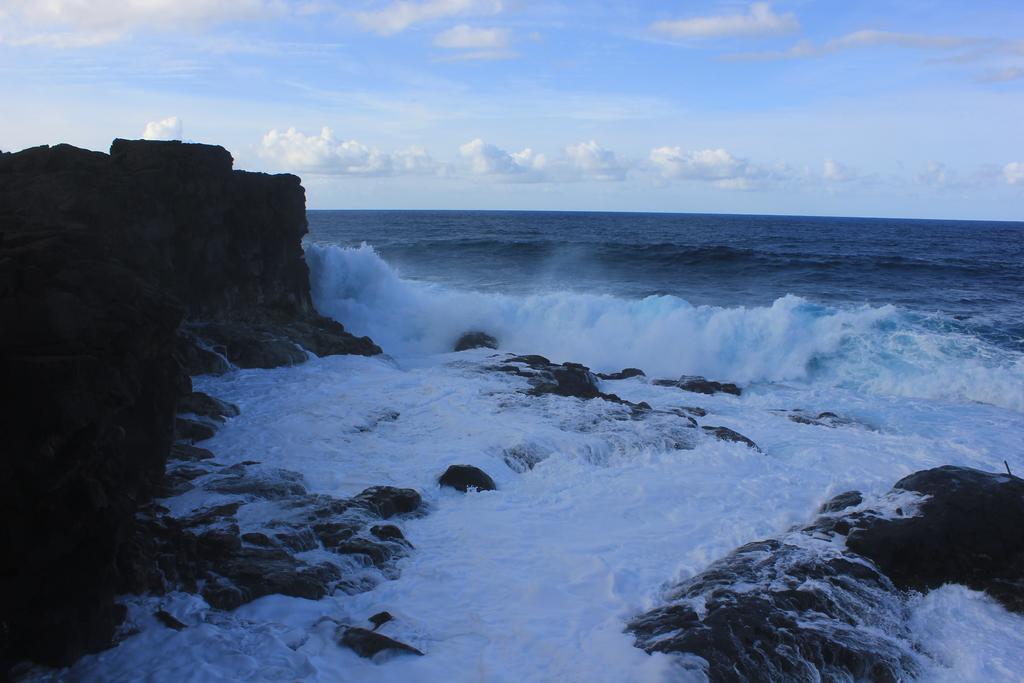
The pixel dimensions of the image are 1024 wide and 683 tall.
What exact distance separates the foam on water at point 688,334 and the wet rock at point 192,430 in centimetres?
992

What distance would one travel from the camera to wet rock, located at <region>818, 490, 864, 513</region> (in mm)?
9656

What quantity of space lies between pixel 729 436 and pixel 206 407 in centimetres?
903

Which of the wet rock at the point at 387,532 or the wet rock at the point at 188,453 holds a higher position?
the wet rock at the point at 188,453

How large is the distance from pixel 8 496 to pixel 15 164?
11426 millimetres

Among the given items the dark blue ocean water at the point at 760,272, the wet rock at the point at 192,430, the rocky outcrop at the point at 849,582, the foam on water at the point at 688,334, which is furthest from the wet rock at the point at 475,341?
the rocky outcrop at the point at 849,582

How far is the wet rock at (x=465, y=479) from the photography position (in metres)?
10.5

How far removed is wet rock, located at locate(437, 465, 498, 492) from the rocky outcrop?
3.51 m

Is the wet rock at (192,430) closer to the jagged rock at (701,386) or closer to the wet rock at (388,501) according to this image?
the wet rock at (388,501)

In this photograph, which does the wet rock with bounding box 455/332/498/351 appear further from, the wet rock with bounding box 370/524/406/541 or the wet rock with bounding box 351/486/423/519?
the wet rock with bounding box 370/524/406/541

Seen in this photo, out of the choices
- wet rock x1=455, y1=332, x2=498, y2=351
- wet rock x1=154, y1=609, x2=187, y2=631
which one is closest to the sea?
wet rock x1=154, y1=609, x2=187, y2=631

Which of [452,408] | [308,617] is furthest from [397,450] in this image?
[308,617]

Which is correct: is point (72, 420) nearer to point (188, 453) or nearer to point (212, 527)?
point (212, 527)

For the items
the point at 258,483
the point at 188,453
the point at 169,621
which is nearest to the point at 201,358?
the point at 188,453

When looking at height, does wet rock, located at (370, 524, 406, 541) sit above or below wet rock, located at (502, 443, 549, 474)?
below
